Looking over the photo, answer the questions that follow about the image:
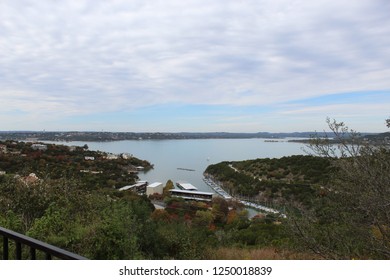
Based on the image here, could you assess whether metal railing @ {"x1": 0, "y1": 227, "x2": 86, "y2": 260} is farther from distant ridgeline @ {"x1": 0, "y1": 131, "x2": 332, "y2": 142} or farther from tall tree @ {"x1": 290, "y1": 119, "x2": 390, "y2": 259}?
distant ridgeline @ {"x1": 0, "y1": 131, "x2": 332, "y2": 142}

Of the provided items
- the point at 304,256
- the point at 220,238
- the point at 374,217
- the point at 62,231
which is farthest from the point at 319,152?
the point at 220,238

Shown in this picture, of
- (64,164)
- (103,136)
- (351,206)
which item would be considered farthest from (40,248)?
(103,136)

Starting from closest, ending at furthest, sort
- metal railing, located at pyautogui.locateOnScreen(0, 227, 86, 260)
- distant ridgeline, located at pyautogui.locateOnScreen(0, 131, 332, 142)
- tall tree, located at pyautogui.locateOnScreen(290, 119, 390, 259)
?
metal railing, located at pyautogui.locateOnScreen(0, 227, 86, 260) < tall tree, located at pyautogui.locateOnScreen(290, 119, 390, 259) < distant ridgeline, located at pyautogui.locateOnScreen(0, 131, 332, 142)

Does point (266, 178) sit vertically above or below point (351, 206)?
below

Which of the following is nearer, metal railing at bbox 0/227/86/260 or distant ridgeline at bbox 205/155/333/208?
metal railing at bbox 0/227/86/260

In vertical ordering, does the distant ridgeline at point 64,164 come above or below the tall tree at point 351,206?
below

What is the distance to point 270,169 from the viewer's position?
32.1 meters

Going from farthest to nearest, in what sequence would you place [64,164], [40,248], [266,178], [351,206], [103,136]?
[103,136] → [266,178] → [64,164] → [351,206] → [40,248]

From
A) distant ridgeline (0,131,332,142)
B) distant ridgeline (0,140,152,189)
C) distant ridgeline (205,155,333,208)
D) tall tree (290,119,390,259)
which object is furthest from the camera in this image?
distant ridgeline (0,131,332,142)

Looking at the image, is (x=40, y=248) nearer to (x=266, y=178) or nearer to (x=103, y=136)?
(x=266, y=178)

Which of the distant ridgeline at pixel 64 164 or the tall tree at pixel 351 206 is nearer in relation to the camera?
the tall tree at pixel 351 206

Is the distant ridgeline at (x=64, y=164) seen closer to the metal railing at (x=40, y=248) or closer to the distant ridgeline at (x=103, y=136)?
the metal railing at (x=40, y=248)

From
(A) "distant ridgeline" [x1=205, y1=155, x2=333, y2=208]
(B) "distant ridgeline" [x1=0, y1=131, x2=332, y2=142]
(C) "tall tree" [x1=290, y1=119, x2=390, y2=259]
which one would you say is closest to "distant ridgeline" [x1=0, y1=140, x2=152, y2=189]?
(C) "tall tree" [x1=290, y1=119, x2=390, y2=259]

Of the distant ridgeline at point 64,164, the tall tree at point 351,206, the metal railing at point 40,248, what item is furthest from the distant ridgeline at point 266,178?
the metal railing at point 40,248
